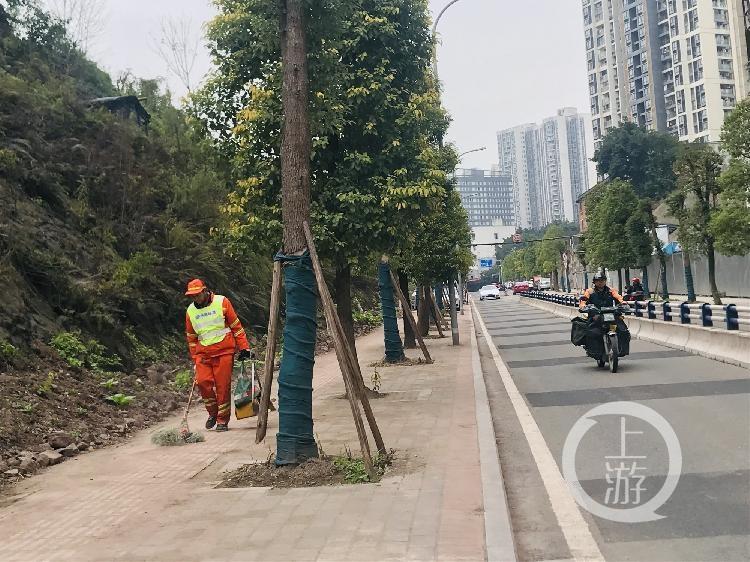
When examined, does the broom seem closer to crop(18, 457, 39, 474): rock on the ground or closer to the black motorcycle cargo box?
crop(18, 457, 39, 474): rock on the ground

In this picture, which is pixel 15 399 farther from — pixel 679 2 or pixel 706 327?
pixel 679 2

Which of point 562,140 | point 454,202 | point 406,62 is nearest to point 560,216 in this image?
point 562,140

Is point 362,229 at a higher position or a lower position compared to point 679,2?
lower

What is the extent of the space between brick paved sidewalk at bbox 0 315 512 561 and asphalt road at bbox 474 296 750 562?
1.56 feet

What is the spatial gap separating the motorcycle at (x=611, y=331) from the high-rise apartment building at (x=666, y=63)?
231 ft

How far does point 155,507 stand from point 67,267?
335 inches

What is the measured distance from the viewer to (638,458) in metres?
6.42

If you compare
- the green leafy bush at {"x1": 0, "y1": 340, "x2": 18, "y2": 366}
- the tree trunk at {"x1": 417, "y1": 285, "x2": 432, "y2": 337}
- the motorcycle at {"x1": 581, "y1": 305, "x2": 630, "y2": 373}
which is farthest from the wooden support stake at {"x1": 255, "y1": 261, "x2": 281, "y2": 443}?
the tree trunk at {"x1": 417, "y1": 285, "x2": 432, "y2": 337}

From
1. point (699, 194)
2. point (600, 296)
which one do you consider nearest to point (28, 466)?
point (600, 296)

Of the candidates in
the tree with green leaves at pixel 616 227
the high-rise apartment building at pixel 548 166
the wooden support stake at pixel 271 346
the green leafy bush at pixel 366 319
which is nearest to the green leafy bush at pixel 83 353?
the wooden support stake at pixel 271 346

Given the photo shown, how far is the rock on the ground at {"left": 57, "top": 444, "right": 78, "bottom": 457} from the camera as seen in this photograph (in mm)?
7891

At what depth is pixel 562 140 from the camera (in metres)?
145

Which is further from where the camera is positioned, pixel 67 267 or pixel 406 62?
pixel 67 267
